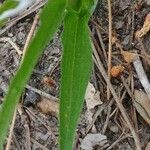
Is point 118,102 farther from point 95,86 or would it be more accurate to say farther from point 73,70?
point 73,70

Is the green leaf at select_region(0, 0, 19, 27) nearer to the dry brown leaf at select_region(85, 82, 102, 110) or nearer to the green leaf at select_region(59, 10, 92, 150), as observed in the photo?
the green leaf at select_region(59, 10, 92, 150)

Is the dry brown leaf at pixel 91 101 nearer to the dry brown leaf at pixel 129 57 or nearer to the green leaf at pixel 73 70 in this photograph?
the dry brown leaf at pixel 129 57

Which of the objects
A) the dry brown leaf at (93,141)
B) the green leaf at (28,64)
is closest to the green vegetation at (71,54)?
the green leaf at (28,64)

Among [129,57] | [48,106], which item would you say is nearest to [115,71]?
[129,57]

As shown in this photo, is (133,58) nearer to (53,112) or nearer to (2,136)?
(53,112)

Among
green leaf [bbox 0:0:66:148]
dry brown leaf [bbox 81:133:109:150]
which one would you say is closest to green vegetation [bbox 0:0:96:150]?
green leaf [bbox 0:0:66:148]

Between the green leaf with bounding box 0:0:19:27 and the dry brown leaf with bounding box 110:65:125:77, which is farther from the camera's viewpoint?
the dry brown leaf with bounding box 110:65:125:77

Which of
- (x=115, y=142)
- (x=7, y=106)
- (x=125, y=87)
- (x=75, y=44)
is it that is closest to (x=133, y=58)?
(x=125, y=87)
